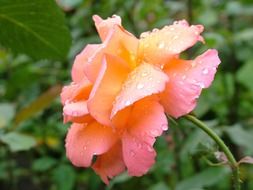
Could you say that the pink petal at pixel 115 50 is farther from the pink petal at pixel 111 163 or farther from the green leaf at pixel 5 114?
the green leaf at pixel 5 114

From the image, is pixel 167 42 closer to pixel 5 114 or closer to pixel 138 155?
pixel 138 155

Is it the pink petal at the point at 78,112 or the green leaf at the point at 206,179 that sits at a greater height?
the pink petal at the point at 78,112

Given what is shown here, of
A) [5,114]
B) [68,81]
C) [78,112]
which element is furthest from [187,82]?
[68,81]

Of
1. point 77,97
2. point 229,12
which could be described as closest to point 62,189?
point 229,12

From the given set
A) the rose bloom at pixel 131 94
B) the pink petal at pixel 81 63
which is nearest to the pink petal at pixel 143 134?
the rose bloom at pixel 131 94

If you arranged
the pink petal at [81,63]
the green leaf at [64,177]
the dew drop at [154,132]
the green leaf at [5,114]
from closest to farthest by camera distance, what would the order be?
the dew drop at [154,132]
the pink petal at [81,63]
the green leaf at [5,114]
the green leaf at [64,177]

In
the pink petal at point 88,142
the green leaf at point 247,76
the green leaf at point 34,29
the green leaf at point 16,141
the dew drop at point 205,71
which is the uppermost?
the dew drop at point 205,71

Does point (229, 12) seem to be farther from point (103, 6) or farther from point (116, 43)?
point (116, 43)
